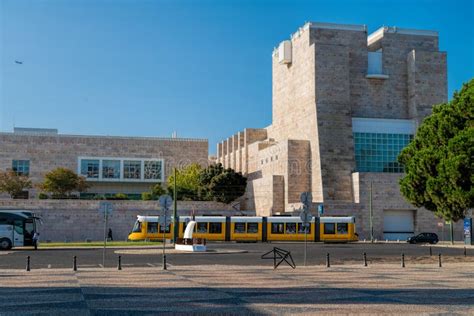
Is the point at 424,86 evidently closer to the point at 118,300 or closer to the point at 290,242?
the point at 290,242

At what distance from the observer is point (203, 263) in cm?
2650

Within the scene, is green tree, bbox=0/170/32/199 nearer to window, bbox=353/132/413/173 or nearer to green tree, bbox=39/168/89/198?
green tree, bbox=39/168/89/198

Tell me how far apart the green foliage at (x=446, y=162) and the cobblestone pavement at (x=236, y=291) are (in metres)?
8.21

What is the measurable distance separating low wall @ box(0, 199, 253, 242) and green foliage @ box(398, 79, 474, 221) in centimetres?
3887

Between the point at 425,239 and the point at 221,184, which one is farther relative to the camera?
the point at 221,184

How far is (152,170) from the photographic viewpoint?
294 ft

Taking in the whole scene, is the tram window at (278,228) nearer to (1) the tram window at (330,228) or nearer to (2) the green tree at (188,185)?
(1) the tram window at (330,228)

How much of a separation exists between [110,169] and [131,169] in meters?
3.01

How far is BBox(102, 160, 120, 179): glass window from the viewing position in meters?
87.8

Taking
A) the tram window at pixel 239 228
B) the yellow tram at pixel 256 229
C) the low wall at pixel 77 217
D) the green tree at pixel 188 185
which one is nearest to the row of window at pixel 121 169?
the green tree at pixel 188 185

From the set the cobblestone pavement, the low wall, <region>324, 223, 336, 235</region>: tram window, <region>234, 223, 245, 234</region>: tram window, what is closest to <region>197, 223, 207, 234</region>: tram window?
<region>234, 223, 245, 234</region>: tram window

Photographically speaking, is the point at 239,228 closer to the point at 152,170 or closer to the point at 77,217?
the point at 77,217

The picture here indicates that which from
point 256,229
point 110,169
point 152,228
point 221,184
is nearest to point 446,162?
point 256,229

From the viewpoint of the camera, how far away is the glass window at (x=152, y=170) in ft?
293
